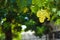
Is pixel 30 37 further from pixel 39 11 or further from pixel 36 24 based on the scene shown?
pixel 39 11


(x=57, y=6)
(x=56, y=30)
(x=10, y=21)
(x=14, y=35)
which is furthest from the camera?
(x=56, y=30)

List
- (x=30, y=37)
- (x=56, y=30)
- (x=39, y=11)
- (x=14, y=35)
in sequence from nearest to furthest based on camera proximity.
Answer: (x=39, y=11) → (x=14, y=35) → (x=56, y=30) → (x=30, y=37)

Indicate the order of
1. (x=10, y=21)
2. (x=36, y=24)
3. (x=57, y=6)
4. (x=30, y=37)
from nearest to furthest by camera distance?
(x=57, y=6), (x=10, y=21), (x=36, y=24), (x=30, y=37)

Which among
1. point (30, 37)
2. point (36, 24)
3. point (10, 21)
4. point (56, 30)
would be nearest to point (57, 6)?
point (10, 21)

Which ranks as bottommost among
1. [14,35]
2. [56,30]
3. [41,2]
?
[56,30]

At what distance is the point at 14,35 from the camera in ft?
21.3

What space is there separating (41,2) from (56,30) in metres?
7.42

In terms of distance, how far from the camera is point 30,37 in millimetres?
10312

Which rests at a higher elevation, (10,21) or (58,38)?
(10,21)

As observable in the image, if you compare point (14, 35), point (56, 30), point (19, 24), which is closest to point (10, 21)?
point (19, 24)

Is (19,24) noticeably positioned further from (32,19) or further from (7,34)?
(7,34)

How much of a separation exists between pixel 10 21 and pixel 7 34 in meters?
1.00

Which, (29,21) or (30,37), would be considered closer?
(29,21)

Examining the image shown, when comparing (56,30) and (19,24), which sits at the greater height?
(19,24)
